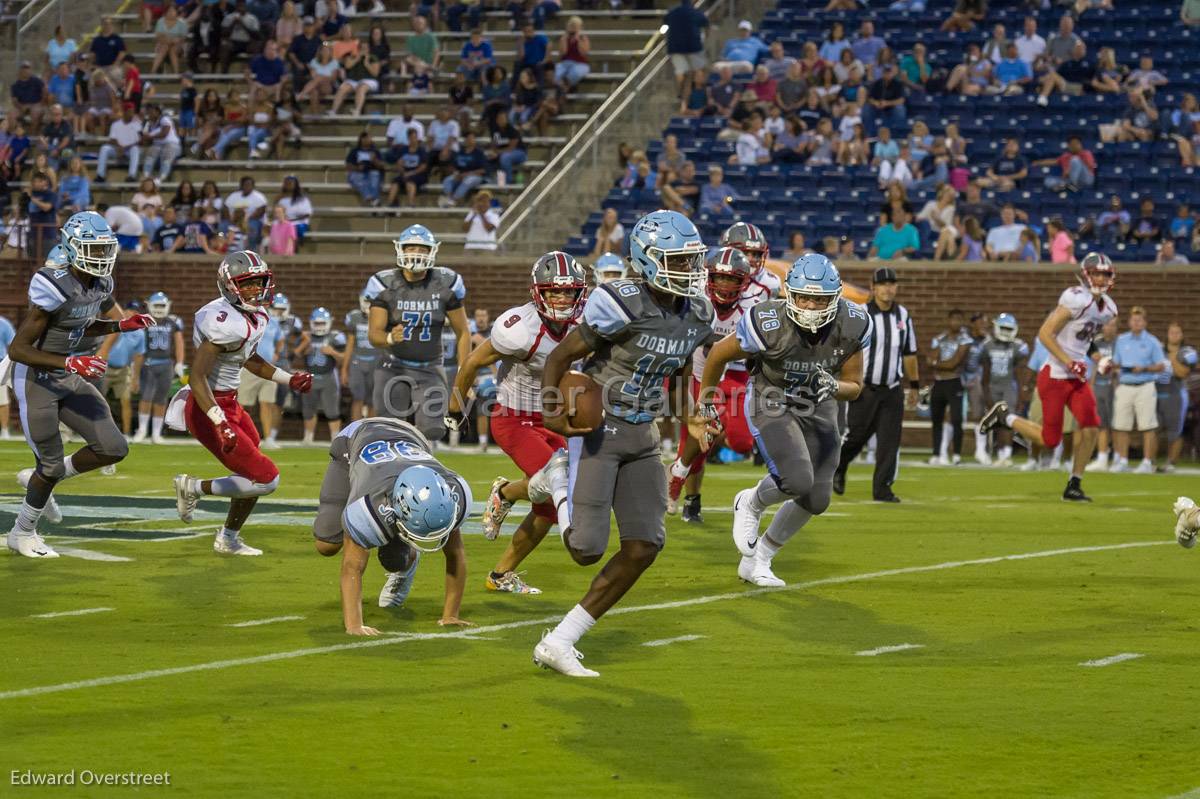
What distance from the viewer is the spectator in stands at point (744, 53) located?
2548 centimetres

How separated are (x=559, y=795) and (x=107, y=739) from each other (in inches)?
62.4

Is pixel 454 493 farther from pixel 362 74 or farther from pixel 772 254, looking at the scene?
pixel 362 74

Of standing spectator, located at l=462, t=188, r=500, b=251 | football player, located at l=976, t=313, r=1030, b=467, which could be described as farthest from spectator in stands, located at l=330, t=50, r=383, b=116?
football player, located at l=976, t=313, r=1030, b=467

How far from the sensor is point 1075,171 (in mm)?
22141

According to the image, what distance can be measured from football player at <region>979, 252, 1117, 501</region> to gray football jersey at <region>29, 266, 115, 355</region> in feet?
24.6

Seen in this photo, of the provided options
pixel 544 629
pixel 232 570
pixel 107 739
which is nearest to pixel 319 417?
pixel 232 570

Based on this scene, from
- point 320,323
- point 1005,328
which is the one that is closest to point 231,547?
point 320,323

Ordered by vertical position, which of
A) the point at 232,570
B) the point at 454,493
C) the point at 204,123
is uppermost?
the point at 204,123

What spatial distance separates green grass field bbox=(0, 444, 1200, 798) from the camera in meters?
5.74

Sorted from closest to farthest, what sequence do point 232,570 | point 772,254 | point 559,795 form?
point 559,795 → point 232,570 → point 772,254

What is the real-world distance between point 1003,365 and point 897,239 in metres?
2.12

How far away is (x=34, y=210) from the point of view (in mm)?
24750

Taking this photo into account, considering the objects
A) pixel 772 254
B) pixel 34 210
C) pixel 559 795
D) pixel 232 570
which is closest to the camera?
pixel 559 795

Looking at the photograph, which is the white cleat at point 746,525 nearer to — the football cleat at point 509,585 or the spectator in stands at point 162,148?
the football cleat at point 509,585
